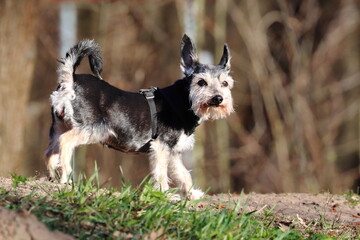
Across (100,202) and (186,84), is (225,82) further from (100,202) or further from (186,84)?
(100,202)

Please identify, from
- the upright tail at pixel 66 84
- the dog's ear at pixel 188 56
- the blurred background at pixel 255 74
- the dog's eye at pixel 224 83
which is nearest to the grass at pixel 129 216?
the upright tail at pixel 66 84

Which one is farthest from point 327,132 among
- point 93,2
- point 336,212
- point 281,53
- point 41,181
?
point 41,181

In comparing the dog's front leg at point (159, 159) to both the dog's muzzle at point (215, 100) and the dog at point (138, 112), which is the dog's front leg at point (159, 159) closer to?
the dog at point (138, 112)

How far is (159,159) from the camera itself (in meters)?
7.36

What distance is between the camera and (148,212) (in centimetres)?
520

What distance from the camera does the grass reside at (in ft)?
16.4

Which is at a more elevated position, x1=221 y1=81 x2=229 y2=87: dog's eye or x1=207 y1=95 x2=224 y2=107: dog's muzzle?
x1=221 y1=81 x2=229 y2=87: dog's eye

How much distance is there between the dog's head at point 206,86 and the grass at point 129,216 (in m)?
1.93

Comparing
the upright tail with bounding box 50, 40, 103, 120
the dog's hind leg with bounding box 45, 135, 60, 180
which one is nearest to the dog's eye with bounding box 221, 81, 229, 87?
the upright tail with bounding box 50, 40, 103, 120

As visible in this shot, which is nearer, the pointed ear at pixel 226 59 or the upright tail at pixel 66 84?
the upright tail at pixel 66 84

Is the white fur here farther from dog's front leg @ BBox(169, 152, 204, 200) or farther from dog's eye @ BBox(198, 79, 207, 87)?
dog's front leg @ BBox(169, 152, 204, 200)

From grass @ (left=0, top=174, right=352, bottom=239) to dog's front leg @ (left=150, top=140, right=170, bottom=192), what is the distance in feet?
5.27

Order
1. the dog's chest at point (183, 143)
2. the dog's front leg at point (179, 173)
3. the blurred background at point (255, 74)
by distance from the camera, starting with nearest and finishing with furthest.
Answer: the dog's chest at point (183, 143), the dog's front leg at point (179, 173), the blurred background at point (255, 74)

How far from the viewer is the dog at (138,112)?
693 centimetres
